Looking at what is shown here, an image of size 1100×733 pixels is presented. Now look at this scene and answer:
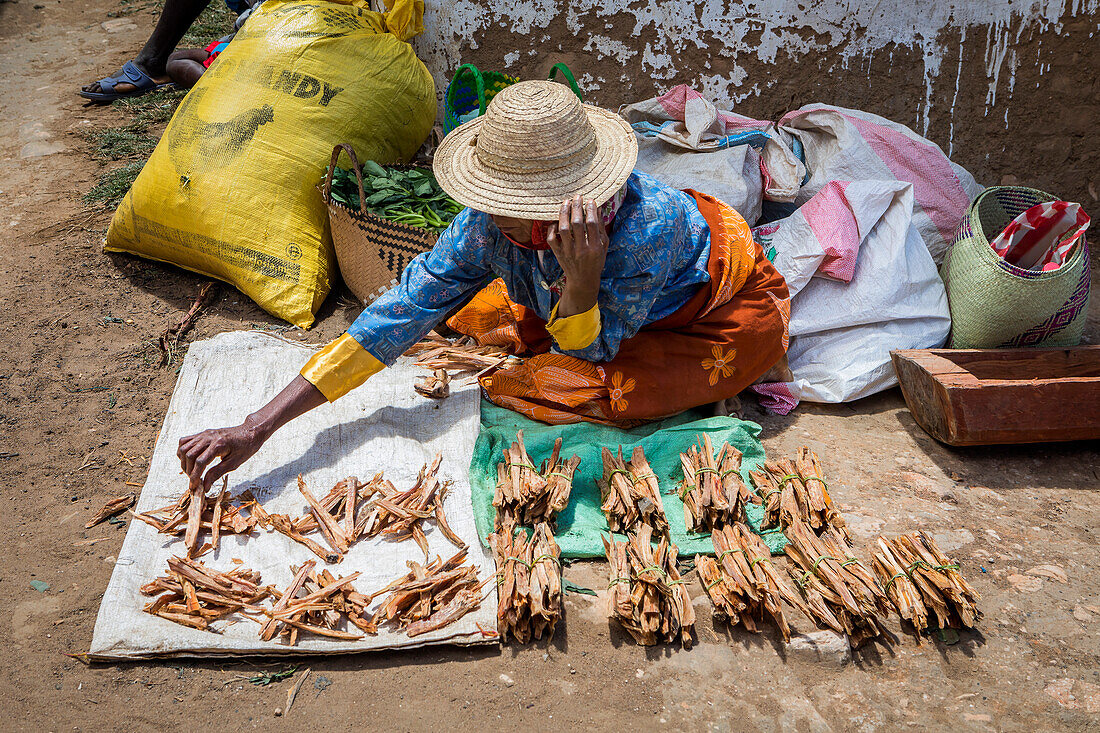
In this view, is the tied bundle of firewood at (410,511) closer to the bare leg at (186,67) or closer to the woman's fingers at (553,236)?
the woman's fingers at (553,236)

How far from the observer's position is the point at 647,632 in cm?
204

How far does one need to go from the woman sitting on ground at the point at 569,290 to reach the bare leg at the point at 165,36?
335 cm

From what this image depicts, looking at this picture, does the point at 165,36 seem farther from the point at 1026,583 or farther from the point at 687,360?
the point at 1026,583

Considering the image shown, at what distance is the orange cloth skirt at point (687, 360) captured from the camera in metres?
2.78

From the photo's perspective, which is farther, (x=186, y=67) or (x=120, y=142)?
(x=186, y=67)

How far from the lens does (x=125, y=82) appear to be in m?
5.04

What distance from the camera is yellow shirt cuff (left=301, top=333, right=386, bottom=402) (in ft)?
8.16

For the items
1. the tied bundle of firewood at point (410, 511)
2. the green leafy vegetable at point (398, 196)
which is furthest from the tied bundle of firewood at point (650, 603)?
the green leafy vegetable at point (398, 196)

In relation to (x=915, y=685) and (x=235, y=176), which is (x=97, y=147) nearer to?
(x=235, y=176)

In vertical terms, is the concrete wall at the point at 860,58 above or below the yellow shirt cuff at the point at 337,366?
above

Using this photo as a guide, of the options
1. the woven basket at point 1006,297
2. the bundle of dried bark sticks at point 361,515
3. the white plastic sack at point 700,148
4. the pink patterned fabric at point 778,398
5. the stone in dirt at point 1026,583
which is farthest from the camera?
the white plastic sack at point 700,148

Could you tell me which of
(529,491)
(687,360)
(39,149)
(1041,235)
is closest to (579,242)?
(529,491)

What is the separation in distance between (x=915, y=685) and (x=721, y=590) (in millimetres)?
529

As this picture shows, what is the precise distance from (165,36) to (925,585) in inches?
213
